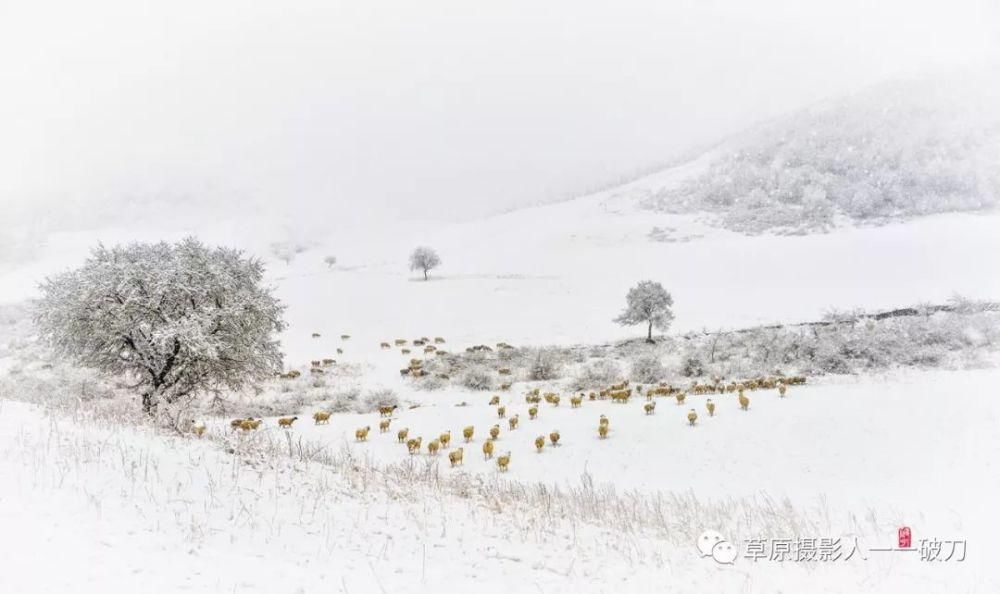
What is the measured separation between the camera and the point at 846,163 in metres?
69.8

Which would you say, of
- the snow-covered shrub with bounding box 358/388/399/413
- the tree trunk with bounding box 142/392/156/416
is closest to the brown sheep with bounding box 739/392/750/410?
the snow-covered shrub with bounding box 358/388/399/413

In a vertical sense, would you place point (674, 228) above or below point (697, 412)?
above

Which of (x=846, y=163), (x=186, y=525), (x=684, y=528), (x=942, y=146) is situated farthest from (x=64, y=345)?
(x=942, y=146)

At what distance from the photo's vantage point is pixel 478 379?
77.9 ft

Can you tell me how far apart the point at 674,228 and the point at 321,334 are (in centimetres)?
4683

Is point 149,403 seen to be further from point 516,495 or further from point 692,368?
point 692,368

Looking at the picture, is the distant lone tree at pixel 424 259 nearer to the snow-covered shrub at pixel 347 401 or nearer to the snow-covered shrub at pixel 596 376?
the snow-covered shrub at pixel 596 376

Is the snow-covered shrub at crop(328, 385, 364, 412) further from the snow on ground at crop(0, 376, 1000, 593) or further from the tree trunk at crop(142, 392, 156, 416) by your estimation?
the snow on ground at crop(0, 376, 1000, 593)

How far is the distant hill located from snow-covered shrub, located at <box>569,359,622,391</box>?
44.7 m

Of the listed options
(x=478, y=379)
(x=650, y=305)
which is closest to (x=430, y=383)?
(x=478, y=379)

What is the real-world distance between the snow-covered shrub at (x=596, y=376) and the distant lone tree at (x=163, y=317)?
1289 centimetres

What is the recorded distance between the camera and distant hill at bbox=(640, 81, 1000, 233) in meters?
58.4

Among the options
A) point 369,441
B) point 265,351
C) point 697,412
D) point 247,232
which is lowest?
point 369,441

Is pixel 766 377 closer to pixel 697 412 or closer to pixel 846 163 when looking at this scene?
pixel 697 412
